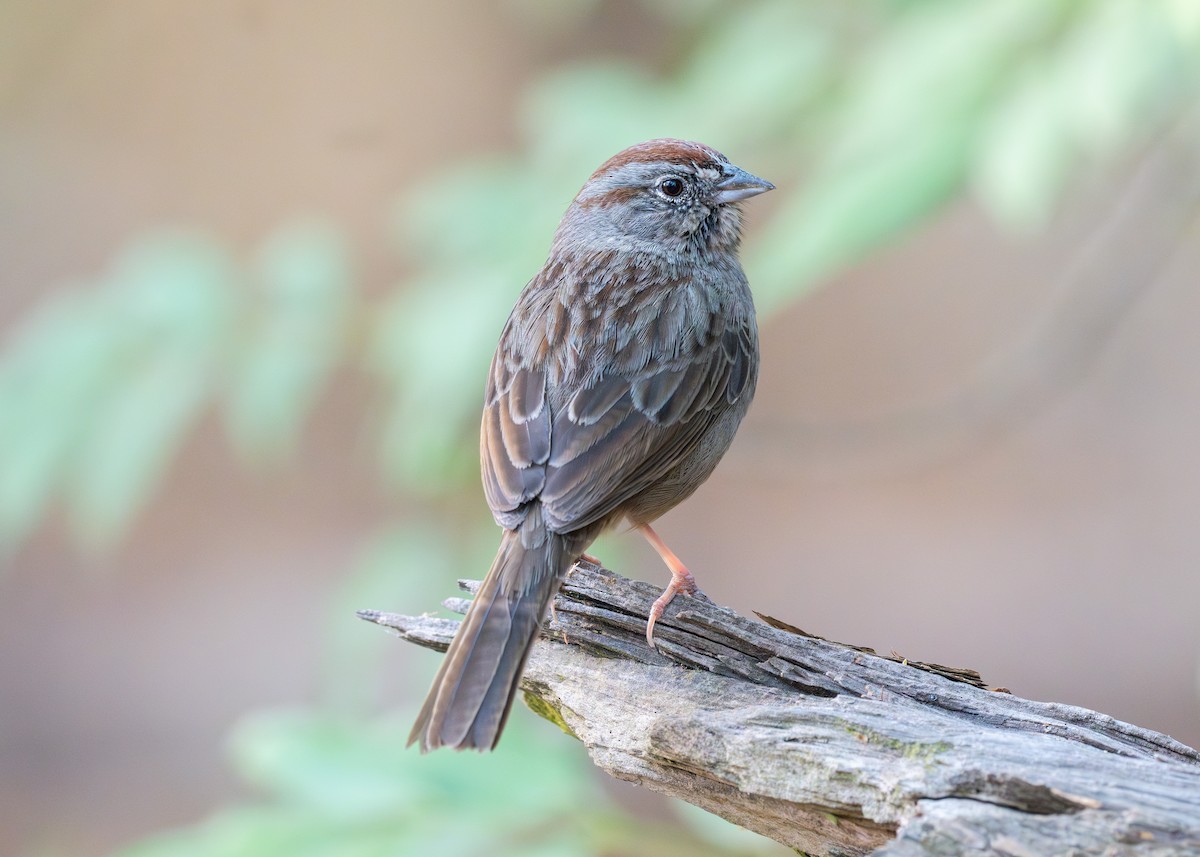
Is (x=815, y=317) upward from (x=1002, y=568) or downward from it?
upward

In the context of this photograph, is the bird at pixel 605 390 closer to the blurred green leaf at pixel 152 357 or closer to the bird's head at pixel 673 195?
the bird's head at pixel 673 195

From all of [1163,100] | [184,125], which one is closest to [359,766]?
[1163,100]

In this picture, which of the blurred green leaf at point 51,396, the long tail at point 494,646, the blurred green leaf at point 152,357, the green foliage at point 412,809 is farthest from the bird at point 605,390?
the blurred green leaf at point 51,396

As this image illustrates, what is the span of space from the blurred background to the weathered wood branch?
575mm

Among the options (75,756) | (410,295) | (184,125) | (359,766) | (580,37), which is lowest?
(75,756)

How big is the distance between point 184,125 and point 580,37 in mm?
2856

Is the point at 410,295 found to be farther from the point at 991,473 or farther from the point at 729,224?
the point at 991,473

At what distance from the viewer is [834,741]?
2.34 m

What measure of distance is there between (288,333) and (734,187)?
4.64ft

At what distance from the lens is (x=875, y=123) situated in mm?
3016

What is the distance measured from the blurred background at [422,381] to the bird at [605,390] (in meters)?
0.14

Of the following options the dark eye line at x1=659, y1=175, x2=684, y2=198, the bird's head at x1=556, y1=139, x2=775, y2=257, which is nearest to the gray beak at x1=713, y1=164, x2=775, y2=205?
the bird's head at x1=556, y1=139, x2=775, y2=257

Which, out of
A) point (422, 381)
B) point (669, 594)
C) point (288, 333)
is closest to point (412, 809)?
point (669, 594)

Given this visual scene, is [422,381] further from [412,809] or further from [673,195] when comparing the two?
[412,809]
